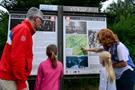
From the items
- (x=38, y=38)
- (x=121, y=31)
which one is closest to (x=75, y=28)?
(x=38, y=38)

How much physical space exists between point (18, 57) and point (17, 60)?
4 cm

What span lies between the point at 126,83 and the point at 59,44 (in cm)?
198

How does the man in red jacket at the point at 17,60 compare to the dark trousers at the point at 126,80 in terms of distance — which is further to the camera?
the dark trousers at the point at 126,80

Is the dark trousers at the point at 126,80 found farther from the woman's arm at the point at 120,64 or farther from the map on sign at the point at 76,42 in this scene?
the map on sign at the point at 76,42

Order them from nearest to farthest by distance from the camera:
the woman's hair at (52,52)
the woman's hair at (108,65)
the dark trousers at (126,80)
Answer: the woman's hair at (108,65) < the dark trousers at (126,80) < the woman's hair at (52,52)

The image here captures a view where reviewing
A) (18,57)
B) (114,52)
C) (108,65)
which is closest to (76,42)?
(114,52)

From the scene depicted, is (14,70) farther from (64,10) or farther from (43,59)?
(64,10)

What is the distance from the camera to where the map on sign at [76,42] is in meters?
8.90

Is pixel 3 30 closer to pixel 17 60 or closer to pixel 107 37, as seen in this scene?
pixel 107 37

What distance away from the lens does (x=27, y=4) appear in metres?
16.1

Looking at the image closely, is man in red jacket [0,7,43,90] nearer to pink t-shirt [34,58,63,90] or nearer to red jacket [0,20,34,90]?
red jacket [0,20,34,90]

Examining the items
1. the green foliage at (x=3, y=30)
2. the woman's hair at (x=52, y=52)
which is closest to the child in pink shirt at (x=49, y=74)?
the woman's hair at (x=52, y=52)

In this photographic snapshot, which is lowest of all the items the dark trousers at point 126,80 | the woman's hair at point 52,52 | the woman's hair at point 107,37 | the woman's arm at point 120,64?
the dark trousers at point 126,80

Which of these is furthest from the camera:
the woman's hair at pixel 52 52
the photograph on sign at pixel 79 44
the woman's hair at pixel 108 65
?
the photograph on sign at pixel 79 44
